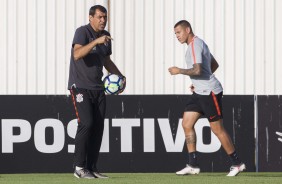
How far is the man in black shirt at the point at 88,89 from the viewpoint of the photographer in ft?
41.5

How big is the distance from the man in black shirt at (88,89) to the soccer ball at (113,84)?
0.84ft

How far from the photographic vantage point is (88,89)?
1277 cm

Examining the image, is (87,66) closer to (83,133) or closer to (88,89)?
(88,89)

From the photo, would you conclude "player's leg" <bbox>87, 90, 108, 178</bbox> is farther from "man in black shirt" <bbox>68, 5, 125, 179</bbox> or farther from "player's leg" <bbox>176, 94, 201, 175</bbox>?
"player's leg" <bbox>176, 94, 201, 175</bbox>

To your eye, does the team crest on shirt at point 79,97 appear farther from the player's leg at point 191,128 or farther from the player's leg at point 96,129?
the player's leg at point 191,128

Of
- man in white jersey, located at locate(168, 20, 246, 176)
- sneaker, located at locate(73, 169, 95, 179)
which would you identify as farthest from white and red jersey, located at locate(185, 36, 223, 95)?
sneaker, located at locate(73, 169, 95, 179)

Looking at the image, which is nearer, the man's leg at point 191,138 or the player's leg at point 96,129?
the player's leg at point 96,129

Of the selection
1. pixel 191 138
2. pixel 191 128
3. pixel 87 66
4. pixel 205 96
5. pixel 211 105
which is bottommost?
pixel 191 138

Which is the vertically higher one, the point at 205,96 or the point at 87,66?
the point at 87,66

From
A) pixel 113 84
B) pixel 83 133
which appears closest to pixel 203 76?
pixel 113 84

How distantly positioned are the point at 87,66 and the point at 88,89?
26cm

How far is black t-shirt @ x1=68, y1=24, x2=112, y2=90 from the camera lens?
12.7m

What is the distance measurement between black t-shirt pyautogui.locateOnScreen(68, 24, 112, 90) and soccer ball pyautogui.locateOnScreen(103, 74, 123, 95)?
0.27m

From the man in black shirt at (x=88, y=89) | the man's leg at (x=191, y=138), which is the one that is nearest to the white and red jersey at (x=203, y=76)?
the man's leg at (x=191, y=138)
